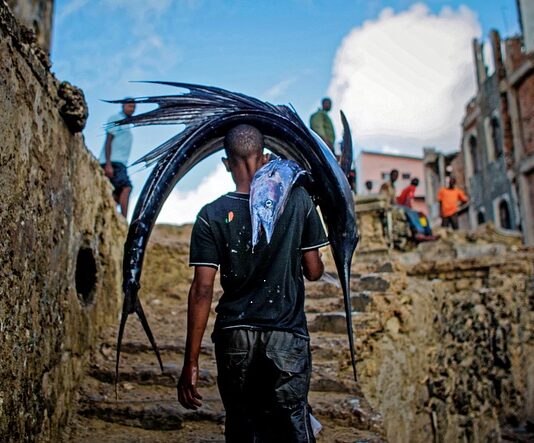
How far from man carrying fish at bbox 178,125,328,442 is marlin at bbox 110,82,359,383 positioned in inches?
11.4

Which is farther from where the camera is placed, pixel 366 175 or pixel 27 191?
pixel 366 175

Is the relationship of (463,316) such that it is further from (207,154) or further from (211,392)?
(207,154)

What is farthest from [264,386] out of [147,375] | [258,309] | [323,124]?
[323,124]

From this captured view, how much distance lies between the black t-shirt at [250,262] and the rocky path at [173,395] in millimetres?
810

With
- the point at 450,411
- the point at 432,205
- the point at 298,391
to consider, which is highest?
the point at 432,205

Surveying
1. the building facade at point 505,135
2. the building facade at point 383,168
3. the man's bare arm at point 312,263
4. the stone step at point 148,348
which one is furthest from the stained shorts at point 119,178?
the building facade at point 383,168

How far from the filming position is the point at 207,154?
2.51m

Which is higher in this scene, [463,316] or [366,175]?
[366,175]

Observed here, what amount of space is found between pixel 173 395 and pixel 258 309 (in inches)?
77.7

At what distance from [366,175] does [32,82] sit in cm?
3348

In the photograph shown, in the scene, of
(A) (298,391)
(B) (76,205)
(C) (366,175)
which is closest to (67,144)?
(B) (76,205)

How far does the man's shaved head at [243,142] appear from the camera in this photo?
2186mm

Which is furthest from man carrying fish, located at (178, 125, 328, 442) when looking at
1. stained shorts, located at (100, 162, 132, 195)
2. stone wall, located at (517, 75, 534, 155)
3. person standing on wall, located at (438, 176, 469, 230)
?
stone wall, located at (517, 75, 534, 155)

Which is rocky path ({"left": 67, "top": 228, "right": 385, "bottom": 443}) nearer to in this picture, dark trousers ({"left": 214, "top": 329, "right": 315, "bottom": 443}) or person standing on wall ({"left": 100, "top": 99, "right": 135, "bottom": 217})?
dark trousers ({"left": 214, "top": 329, "right": 315, "bottom": 443})
